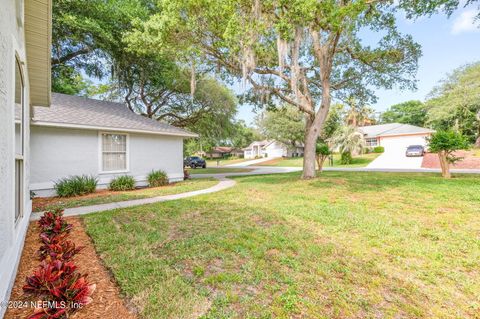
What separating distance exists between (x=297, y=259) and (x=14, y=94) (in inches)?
168

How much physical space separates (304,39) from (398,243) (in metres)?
7.36

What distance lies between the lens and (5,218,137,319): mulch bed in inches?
84.3

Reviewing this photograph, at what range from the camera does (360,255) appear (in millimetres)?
3262

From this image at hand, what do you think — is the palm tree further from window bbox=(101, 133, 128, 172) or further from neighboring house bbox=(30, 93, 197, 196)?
window bbox=(101, 133, 128, 172)

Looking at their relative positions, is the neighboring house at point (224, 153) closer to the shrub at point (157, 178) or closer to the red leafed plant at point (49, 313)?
the shrub at point (157, 178)

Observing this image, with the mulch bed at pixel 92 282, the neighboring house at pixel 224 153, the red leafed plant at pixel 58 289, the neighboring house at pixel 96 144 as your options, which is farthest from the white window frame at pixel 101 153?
the neighboring house at pixel 224 153

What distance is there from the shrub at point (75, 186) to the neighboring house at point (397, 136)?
3440cm

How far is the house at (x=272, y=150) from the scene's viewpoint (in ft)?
145

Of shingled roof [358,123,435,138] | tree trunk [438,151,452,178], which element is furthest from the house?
tree trunk [438,151,452,178]

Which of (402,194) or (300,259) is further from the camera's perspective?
(402,194)

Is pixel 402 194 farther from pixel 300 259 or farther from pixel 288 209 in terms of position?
pixel 300 259

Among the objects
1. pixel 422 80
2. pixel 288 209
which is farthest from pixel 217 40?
pixel 422 80

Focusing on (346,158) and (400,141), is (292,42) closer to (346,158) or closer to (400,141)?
(346,158)

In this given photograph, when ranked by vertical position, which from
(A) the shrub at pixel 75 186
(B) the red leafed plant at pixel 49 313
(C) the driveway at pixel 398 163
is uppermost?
(C) the driveway at pixel 398 163
